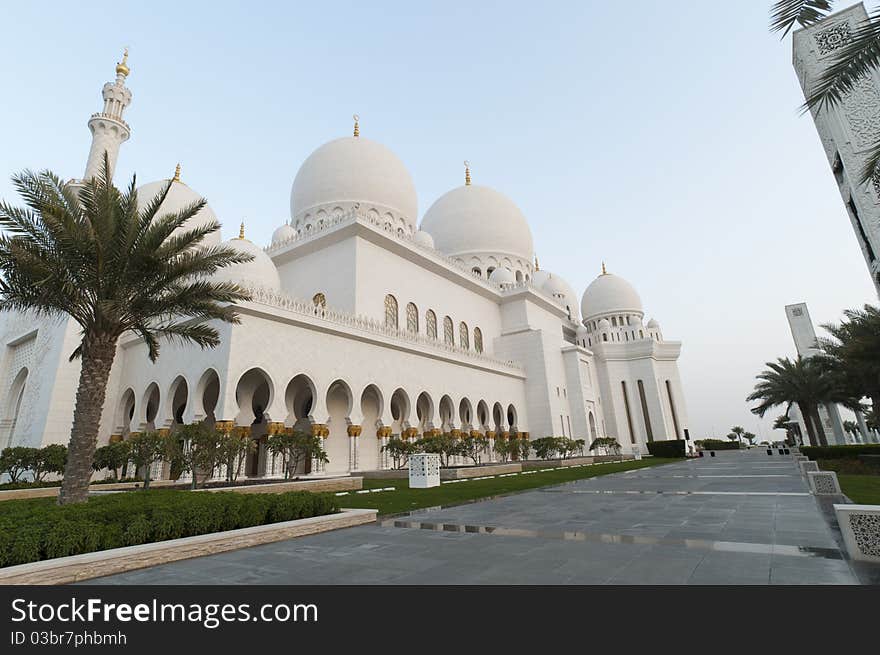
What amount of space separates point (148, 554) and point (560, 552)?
3595mm

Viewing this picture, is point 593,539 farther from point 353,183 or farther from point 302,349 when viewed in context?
point 353,183

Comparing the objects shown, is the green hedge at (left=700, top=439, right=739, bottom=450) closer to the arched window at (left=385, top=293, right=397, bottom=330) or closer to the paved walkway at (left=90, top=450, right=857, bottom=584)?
the arched window at (left=385, top=293, right=397, bottom=330)

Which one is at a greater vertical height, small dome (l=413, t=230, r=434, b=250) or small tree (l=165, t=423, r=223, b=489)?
small dome (l=413, t=230, r=434, b=250)

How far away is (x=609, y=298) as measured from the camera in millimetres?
40000

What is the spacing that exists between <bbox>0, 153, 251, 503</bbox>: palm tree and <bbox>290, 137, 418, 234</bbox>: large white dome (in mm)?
17017

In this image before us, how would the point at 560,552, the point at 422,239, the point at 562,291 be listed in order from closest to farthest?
1. the point at 560,552
2. the point at 422,239
3. the point at 562,291

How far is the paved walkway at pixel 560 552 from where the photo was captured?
10.5 feet

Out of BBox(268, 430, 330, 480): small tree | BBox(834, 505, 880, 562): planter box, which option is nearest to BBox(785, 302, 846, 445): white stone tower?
BBox(268, 430, 330, 480): small tree

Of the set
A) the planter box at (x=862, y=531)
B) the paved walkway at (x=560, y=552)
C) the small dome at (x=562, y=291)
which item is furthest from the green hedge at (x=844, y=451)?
the small dome at (x=562, y=291)

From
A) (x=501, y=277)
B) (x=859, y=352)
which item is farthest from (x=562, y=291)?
(x=859, y=352)

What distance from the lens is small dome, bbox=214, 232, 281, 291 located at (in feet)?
53.3

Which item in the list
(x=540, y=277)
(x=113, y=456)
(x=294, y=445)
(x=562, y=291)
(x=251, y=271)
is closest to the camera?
(x=294, y=445)

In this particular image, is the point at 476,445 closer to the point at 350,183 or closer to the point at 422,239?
the point at 422,239

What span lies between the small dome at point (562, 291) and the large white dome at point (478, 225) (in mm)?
7387
